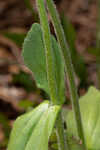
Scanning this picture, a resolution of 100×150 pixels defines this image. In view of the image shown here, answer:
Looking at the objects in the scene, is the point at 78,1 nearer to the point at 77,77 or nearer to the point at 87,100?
the point at 77,77

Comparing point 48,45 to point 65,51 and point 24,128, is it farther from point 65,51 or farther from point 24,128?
point 24,128

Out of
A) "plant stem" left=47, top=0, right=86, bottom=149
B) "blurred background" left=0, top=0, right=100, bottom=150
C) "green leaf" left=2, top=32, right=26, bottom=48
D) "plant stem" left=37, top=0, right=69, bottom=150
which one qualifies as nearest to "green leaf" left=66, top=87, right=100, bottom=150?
"plant stem" left=47, top=0, right=86, bottom=149

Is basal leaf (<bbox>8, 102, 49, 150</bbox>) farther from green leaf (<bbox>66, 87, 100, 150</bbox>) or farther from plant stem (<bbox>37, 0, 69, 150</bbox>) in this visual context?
green leaf (<bbox>66, 87, 100, 150</bbox>)

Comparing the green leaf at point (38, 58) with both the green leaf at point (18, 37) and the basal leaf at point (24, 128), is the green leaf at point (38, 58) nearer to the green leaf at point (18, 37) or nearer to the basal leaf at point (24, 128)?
the basal leaf at point (24, 128)

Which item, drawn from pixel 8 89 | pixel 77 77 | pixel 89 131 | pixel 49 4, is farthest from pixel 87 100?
pixel 8 89

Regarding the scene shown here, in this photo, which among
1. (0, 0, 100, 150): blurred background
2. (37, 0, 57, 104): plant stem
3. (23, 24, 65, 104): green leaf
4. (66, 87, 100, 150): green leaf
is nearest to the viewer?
(37, 0, 57, 104): plant stem

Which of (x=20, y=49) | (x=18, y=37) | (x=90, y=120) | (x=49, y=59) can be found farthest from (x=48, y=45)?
(x=20, y=49)
